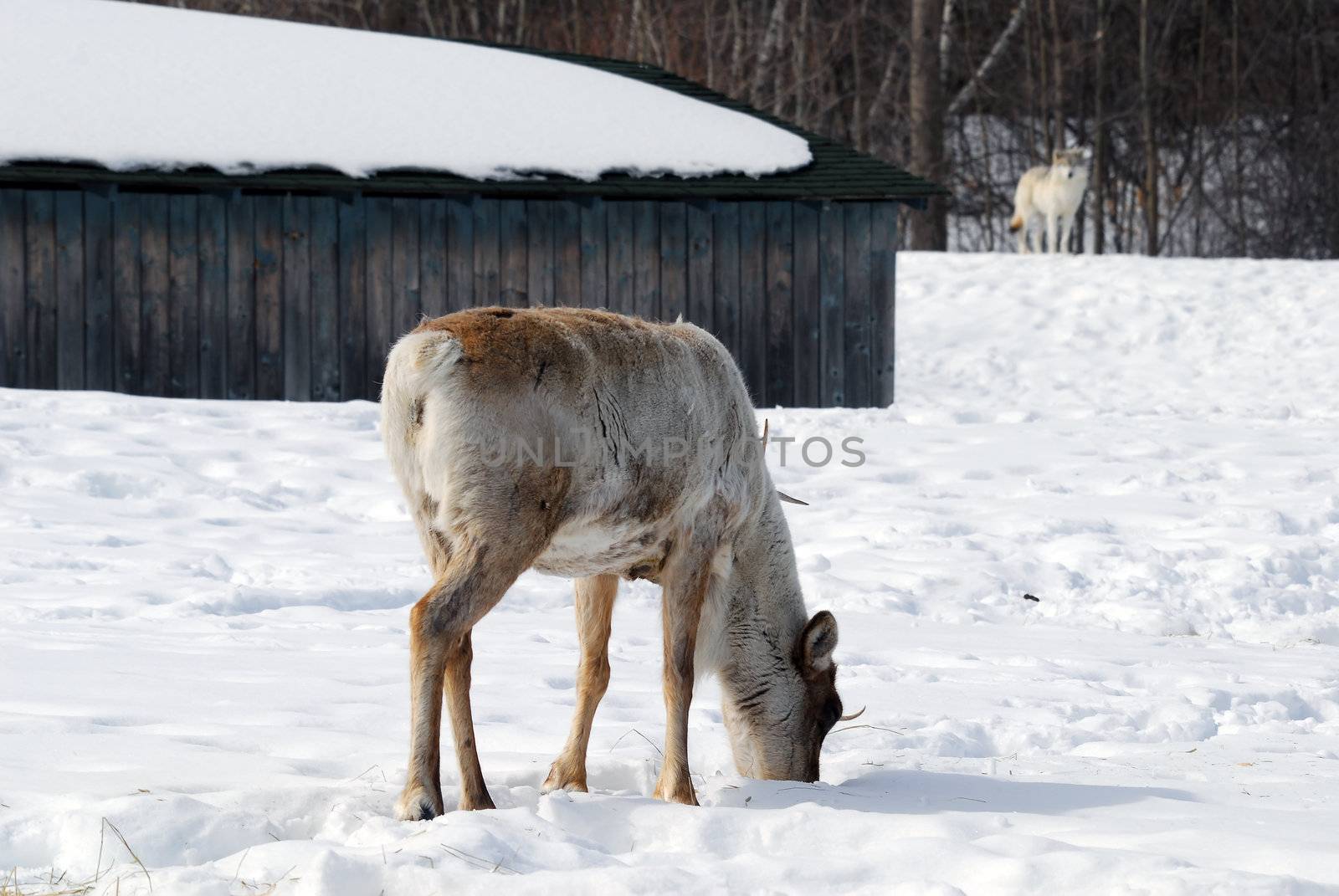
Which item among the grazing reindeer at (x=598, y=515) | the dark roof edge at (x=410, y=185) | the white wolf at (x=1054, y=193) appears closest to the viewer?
the grazing reindeer at (x=598, y=515)

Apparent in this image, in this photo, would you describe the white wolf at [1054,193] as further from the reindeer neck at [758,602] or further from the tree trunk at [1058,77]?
the reindeer neck at [758,602]

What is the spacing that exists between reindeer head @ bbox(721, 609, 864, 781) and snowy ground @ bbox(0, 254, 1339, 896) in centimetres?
16

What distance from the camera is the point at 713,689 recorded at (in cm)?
614

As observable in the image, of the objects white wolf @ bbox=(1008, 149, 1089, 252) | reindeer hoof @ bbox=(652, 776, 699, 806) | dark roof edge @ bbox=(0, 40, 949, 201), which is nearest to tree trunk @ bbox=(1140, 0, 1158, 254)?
white wolf @ bbox=(1008, 149, 1089, 252)

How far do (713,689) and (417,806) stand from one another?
251cm

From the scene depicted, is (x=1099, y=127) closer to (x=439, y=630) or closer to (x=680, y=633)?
(x=680, y=633)

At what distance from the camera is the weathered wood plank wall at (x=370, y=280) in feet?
40.1

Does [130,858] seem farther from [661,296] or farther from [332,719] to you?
[661,296]

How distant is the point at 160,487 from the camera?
347 inches

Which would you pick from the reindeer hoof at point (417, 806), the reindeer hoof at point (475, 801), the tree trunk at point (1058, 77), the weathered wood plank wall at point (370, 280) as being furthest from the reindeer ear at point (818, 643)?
the tree trunk at point (1058, 77)

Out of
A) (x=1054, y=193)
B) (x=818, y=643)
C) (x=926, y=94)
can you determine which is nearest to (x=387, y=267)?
(x=818, y=643)

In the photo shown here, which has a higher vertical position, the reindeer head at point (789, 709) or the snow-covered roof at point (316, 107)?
the snow-covered roof at point (316, 107)

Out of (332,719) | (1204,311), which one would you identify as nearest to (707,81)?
(1204,311)

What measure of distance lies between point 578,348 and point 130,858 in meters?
1.72
